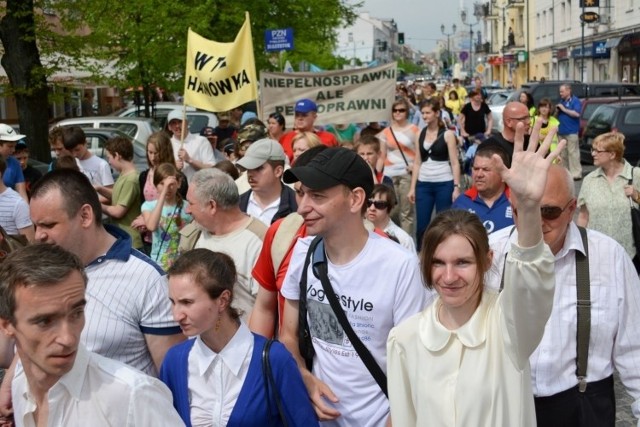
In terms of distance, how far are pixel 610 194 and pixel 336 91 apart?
4929 millimetres

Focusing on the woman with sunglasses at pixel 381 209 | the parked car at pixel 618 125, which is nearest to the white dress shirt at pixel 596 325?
the woman with sunglasses at pixel 381 209

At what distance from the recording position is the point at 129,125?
18016 mm

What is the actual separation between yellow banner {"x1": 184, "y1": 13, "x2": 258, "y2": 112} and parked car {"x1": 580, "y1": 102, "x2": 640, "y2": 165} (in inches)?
478

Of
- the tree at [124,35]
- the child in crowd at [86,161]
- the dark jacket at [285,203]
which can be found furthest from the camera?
the tree at [124,35]

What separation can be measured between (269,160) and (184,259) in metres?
2.32

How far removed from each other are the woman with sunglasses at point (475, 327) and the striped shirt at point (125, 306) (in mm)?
966

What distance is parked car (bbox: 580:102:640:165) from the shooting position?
20625 millimetres

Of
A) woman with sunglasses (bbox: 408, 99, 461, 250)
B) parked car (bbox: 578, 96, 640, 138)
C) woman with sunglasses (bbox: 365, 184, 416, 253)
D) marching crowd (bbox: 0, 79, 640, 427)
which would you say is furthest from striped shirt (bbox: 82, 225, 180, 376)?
parked car (bbox: 578, 96, 640, 138)

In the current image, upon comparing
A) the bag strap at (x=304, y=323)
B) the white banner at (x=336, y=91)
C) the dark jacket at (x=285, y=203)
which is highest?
the white banner at (x=336, y=91)

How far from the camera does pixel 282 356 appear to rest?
11.6 ft

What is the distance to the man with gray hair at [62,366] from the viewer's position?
2.47 m

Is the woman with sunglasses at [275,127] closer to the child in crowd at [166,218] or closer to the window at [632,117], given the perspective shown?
the child in crowd at [166,218]

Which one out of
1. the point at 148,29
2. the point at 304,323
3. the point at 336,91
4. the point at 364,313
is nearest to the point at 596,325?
the point at 364,313

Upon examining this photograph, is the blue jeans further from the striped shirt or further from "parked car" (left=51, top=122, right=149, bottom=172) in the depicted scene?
the striped shirt
